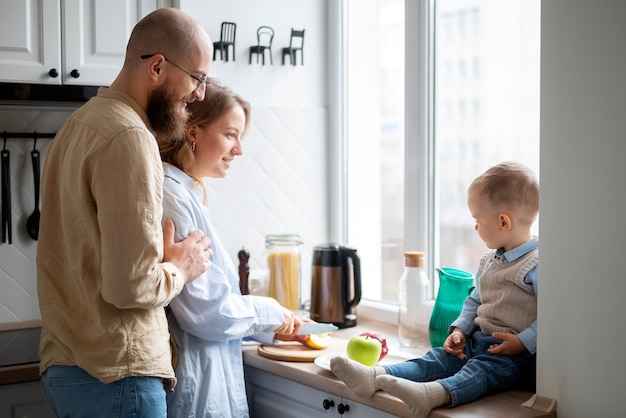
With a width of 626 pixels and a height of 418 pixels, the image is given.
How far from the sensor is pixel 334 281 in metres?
2.43

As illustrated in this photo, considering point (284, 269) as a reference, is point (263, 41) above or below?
above

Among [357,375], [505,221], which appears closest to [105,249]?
[357,375]

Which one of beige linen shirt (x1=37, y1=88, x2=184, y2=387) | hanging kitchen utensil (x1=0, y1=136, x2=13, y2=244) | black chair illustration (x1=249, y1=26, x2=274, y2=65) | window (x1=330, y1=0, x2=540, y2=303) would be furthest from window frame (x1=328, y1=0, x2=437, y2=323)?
hanging kitchen utensil (x1=0, y1=136, x2=13, y2=244)

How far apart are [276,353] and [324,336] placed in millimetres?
195

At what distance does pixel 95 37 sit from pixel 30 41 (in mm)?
197

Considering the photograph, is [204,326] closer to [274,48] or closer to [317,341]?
[317,341]

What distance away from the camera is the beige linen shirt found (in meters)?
1.44

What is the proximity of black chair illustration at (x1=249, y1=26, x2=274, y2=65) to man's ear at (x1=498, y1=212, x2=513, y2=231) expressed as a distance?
1.19m

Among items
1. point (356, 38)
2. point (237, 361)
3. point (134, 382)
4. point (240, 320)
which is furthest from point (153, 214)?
point (356, 38)

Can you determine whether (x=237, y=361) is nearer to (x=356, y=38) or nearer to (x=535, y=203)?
(x=535, y=203)

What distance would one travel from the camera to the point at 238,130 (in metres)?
2.13

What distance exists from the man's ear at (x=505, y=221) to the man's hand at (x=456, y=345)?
0.29 metres

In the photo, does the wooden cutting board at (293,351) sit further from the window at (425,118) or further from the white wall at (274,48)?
the white wall at (274,48)

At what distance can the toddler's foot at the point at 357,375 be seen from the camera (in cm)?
172
